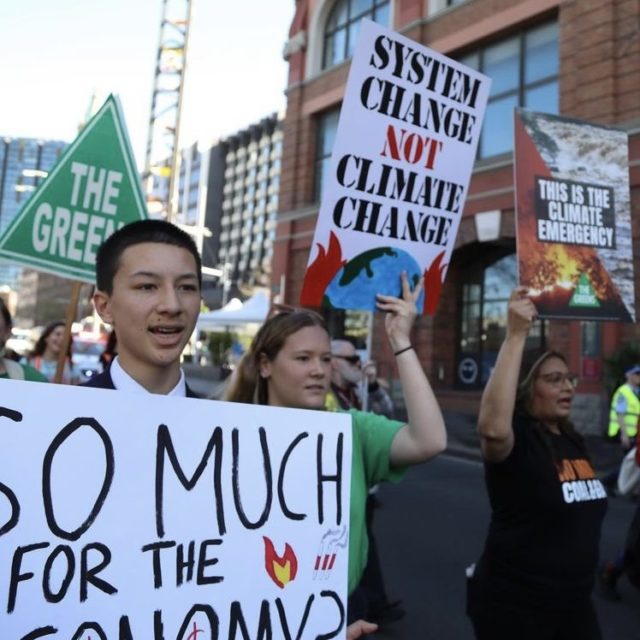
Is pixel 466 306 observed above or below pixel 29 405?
above

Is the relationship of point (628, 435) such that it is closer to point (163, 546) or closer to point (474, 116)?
point (474, 116)

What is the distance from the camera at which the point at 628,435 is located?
26.3ft

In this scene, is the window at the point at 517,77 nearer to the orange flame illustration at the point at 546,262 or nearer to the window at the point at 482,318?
the window at the point at 482,318

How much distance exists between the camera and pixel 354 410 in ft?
7.22

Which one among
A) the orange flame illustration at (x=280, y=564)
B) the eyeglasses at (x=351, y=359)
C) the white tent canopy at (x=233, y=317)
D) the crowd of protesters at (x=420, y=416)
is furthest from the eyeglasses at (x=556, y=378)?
the white tent canopy at (x=233, y=317)

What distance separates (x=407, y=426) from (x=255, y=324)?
1602 centimetres

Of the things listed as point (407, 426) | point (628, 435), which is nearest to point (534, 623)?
point (407, 426)

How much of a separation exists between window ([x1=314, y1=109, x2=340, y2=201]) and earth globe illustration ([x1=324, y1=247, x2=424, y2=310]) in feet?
57.2

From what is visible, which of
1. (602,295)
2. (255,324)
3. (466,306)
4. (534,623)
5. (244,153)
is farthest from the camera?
(244,153)

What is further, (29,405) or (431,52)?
(431,52)

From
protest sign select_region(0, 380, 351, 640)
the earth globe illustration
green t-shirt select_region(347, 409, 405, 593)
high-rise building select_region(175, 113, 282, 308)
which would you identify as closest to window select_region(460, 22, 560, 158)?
the earth globe illustration

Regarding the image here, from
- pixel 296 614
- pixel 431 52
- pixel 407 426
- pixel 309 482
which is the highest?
pixel 431 52

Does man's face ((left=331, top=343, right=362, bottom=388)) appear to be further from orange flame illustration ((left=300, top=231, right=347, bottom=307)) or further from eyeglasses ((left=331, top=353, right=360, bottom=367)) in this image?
orange flame illustration ((left=300, top=231, right=347, bottom=307))

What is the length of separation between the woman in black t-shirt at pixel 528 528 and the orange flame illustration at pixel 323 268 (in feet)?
2.37
